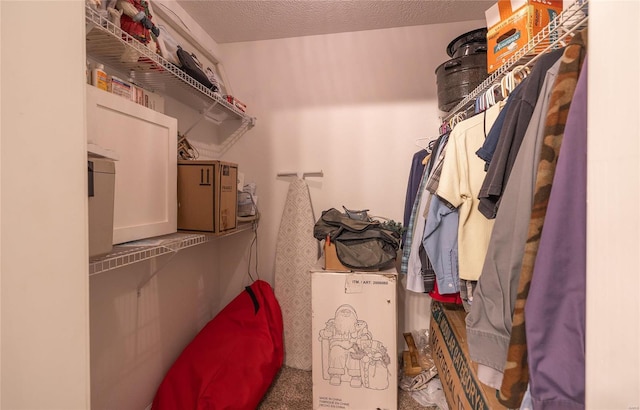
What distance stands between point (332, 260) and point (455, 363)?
76cm

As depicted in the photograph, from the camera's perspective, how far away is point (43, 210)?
450 millimetres

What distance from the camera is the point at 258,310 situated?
1816 mm

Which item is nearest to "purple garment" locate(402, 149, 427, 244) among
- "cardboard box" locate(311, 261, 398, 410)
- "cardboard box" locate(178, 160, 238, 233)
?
"cardboard box" locate(311, 261, 398, 410)

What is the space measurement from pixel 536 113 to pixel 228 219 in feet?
4.51

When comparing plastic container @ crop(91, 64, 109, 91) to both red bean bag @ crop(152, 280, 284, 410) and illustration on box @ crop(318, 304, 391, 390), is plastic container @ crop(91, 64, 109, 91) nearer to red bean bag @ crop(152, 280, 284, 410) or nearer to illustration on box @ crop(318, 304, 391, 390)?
red bean bag @ crop(152, 280, 284, 410)

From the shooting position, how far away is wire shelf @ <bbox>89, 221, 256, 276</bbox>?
90cm

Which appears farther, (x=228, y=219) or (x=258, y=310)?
(x=258, y=310)

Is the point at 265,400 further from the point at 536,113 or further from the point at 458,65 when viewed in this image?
the point at 458,65

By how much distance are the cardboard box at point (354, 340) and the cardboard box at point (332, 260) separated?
0.09ft

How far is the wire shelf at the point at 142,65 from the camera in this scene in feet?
3.19

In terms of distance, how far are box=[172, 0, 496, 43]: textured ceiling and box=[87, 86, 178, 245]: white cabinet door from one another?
1.01 m

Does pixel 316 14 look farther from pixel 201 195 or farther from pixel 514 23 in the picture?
pixel 201 195

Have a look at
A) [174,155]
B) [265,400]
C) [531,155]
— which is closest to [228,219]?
[174,155]
